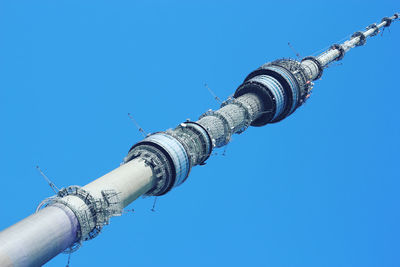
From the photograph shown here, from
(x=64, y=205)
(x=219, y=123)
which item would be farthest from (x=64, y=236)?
(x=219, y=123)

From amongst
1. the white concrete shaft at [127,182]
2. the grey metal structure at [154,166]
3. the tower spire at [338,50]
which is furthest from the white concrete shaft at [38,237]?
the tower spire at [338,50]

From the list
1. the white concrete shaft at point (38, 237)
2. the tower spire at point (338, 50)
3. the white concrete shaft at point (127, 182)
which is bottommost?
the white concrete shaft at point (38, 237)

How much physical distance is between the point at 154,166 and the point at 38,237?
28457 mm

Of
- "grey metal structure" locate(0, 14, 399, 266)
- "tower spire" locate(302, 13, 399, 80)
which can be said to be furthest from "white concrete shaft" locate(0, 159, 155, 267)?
"tower spire" locate(302, 13, 399, 80)

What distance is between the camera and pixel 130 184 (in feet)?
218

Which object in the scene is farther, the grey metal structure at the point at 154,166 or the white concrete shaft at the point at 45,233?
the grey metal structure at the point at 154,166

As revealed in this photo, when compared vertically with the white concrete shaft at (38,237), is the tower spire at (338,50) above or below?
above

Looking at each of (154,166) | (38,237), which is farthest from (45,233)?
(154,166)

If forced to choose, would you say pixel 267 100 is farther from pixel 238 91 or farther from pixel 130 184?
pixel 130 184

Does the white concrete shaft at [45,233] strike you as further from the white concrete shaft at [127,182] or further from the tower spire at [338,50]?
the tower spire at [338,50]

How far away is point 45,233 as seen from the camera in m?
49.2

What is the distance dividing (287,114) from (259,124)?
30.6 feet

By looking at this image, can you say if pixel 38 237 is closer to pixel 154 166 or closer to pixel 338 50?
pixel 154 166

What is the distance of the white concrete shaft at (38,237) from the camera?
147 ft
